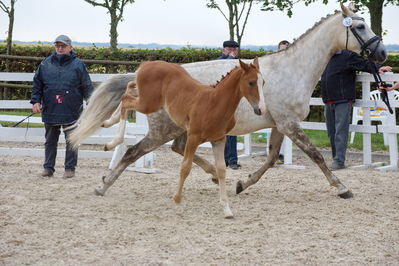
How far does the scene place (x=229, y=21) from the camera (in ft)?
59.8

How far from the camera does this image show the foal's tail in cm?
634

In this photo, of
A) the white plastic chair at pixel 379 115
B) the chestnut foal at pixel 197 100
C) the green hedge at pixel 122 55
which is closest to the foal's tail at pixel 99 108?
the chestnut foal at pixel 197 100

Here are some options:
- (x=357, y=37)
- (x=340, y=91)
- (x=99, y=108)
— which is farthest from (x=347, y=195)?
(x=99, y=108)

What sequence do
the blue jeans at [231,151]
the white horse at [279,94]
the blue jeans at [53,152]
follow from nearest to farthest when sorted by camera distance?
1. the white horse at [279,94]
2. the blue jeans at [53,152]
3. the blue jeans at [231,151]

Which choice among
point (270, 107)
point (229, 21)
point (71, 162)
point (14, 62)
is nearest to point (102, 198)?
point (71, 162)

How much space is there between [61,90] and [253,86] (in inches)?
137

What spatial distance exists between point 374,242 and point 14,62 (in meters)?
14.2

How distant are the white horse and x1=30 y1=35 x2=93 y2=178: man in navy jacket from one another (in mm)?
906

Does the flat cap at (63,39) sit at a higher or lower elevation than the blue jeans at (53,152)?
higher

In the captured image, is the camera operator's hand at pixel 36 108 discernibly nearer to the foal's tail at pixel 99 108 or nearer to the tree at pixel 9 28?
the foal's tail at pixel 99 108

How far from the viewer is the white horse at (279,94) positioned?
20.6 feet

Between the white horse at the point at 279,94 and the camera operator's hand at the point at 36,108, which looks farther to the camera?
the camera operator's hand at the point at 36,108

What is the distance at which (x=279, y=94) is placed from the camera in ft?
20.6

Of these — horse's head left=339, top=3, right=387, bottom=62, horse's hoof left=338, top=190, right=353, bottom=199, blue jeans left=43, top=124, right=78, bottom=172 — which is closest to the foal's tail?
blue jeans left=43, top=124, right=78, bottom=172
